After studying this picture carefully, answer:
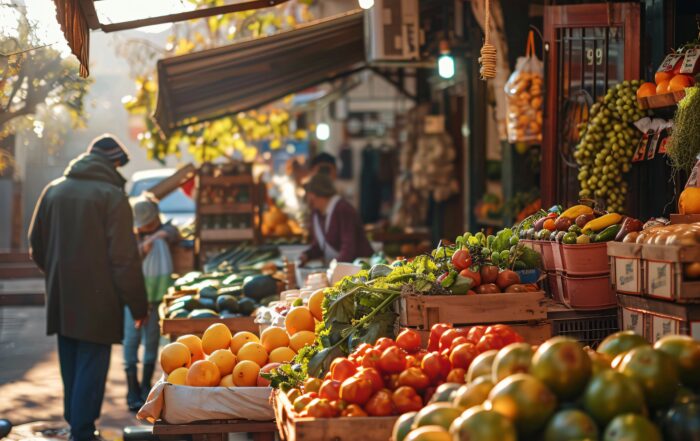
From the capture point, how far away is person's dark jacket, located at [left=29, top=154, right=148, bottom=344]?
7.16 m

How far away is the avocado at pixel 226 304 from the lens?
7.26 metres

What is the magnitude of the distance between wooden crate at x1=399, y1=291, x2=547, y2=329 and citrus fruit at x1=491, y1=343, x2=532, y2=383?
1474 mm

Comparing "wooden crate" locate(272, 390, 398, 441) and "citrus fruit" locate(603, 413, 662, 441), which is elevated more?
"citrus fruit" locate(603, 413, 662, 441)

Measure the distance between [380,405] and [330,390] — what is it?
237mm

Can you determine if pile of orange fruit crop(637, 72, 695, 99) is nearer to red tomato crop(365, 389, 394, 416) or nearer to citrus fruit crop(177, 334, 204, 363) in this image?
red tomato crop(365, 389, 394, 416)

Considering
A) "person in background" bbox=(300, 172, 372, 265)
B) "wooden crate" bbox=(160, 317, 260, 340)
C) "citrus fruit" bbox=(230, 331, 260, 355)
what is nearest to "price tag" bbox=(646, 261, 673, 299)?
"citrus fruit" bbox=(230, 331, 260, 355)

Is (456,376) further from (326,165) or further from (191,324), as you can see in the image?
(326,165)

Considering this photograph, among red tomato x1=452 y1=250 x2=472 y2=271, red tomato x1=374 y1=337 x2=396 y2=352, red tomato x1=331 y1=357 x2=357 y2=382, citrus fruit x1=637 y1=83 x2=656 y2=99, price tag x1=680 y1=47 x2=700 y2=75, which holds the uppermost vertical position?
price tag x1=680 y1=47 x2=700 y2=75

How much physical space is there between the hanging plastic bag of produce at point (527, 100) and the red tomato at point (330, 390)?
15.4 ft

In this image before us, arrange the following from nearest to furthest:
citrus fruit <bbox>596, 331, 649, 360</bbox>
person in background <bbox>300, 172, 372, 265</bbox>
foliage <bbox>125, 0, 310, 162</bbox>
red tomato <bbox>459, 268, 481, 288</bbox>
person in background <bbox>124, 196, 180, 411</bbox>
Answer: citrus fruit <bbox>596, 331, 649, 360</bbox>, red tomato <bbox>459, 268, 481, 288</bbox>, person in background <bbox>124, 196, 180, 411</bbox>, person in background <bbox>300, 172, 372, 265</bbox>, foliage <bbox>125, 0, 310, 162</bbox>

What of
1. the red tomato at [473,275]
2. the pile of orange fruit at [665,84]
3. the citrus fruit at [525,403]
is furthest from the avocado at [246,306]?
A: the citrus fruit at [525,403]

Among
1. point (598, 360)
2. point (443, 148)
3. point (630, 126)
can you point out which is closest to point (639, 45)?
point (630, 126)

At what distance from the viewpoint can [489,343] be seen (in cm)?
356

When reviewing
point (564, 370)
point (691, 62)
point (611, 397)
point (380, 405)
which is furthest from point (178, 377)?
point (691, 62)
